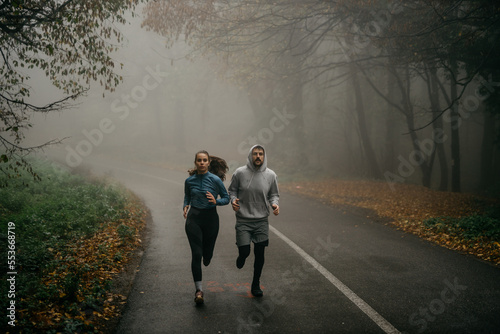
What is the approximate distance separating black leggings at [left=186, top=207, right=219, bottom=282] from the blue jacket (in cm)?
11

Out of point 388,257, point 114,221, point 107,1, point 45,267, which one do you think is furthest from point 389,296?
point 107,1

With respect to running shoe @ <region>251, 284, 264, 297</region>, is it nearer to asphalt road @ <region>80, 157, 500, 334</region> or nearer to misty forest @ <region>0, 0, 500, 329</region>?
asphalt road @ <region>80, 157, 500, 334</region>

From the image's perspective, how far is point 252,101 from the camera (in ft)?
106

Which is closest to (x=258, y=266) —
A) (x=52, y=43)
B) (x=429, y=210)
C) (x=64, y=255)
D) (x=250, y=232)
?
(x=250, y=232)

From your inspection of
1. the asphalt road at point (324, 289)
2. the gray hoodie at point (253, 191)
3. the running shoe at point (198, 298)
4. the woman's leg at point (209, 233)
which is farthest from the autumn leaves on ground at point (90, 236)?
the gray hoodie at point (253, 191)

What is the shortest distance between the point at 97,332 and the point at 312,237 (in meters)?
5.81

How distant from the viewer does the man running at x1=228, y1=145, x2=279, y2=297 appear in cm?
546

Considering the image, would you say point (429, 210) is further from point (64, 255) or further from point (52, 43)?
point (52, 43)

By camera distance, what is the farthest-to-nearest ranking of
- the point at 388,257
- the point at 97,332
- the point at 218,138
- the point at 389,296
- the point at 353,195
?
the point at 218,138, the point at 353,195, the point at 388,257, the point at 389,296, the point at 97,332

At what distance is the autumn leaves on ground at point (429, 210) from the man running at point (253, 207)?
15.0ft

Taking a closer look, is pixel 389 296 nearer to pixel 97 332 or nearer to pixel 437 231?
pixel 97 332

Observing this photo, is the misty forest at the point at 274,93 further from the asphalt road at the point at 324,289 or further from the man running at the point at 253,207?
the man running at the point at 253,207

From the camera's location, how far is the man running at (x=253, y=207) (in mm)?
5465

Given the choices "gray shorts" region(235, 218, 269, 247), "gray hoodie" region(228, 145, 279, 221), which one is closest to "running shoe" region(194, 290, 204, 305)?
"gray shorts" region(235, 218, 269, 247)
